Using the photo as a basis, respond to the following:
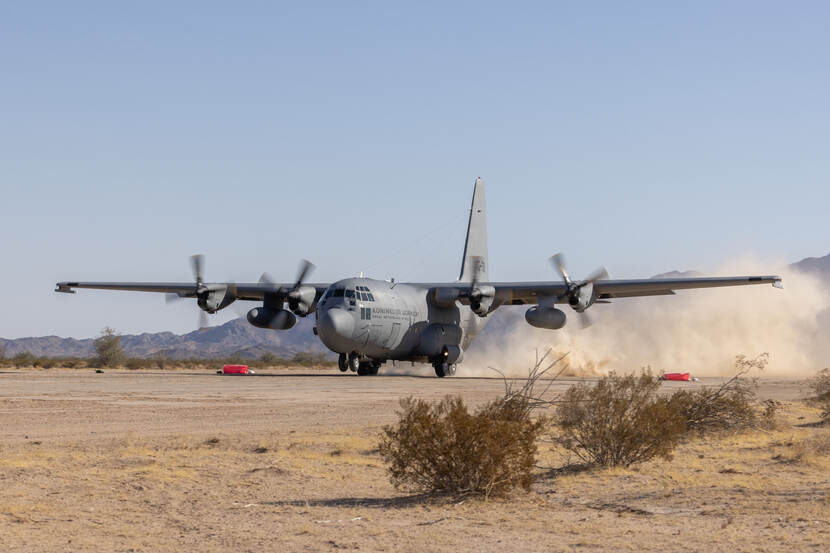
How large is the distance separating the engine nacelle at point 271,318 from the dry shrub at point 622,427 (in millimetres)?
34546

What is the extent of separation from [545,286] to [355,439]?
A: 1254 inches

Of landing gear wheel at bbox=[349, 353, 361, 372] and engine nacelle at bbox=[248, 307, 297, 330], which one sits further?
engine nacelle at bbox=[248, 307, 297, 330]

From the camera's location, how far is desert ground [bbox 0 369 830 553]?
9125 mm

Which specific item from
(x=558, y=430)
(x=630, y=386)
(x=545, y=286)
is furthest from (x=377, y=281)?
(x=630, y=386)

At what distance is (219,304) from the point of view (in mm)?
49344

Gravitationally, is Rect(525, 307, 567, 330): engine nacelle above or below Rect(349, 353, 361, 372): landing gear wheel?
above

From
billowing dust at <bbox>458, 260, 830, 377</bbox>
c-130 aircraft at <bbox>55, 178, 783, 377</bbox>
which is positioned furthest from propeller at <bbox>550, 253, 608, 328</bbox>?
billowing dust at <bbox>458, 260, 830, 377</bbox>

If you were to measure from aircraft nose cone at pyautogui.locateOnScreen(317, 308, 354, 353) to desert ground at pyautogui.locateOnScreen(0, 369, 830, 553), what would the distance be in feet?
67.8

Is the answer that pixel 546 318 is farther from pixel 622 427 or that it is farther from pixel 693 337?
pixel 693 337

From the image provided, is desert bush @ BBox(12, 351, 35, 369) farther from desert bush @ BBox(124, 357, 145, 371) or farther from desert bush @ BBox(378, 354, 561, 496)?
desert bush @ BBox(378, 354, 561, 496)

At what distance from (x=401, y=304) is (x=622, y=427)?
32055mm

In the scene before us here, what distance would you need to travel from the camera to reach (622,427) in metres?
14.5

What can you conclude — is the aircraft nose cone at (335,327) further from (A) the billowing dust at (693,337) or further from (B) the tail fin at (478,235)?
(A) the billowing dust at (693,337)

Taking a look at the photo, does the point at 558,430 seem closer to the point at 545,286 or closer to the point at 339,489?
the point at 339,489
